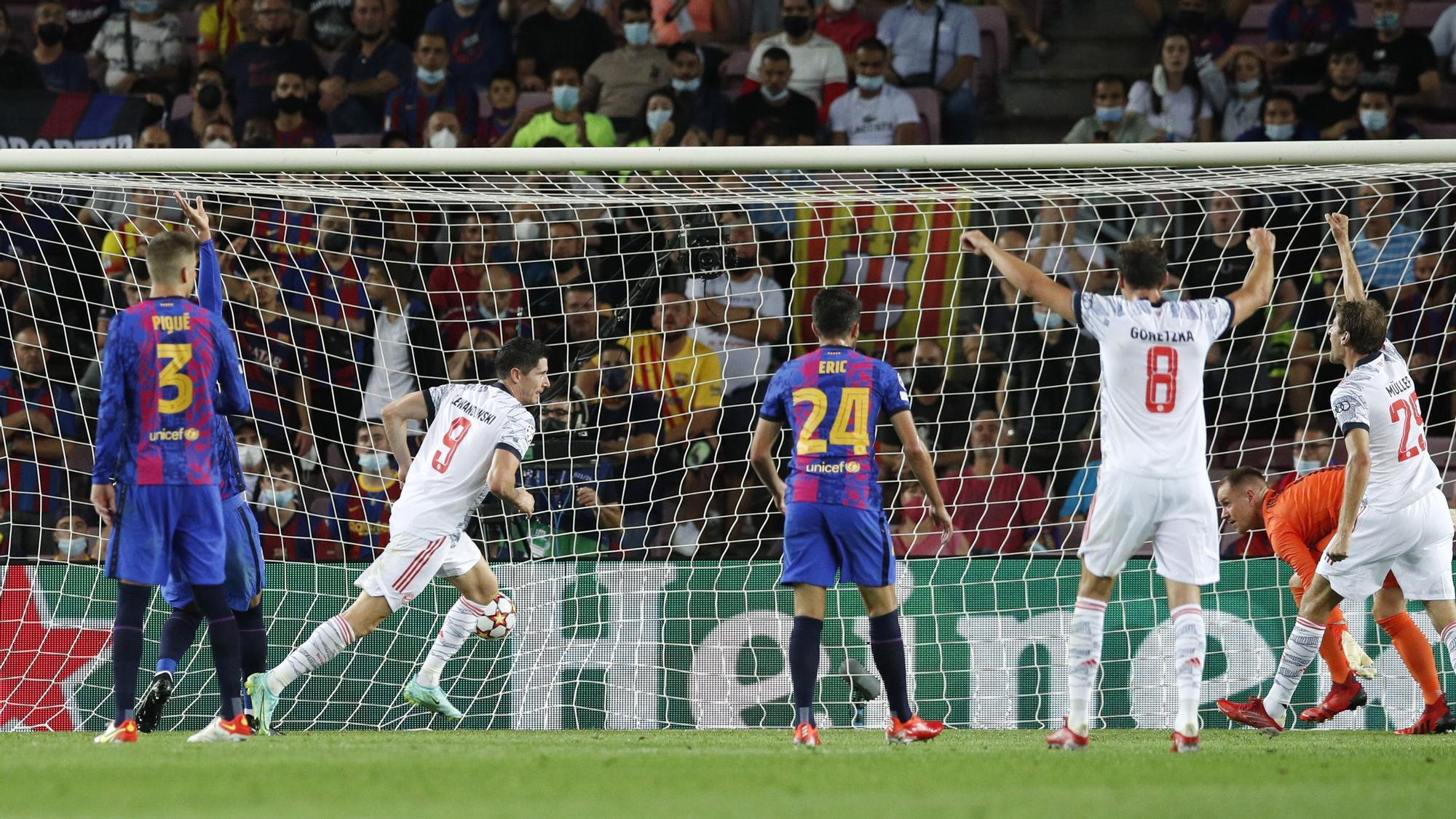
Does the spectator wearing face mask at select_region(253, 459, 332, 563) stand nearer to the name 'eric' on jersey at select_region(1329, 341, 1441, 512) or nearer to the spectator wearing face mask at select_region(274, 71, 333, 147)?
the spectator wearing face mask at select_region(274, 71, 333, 147)

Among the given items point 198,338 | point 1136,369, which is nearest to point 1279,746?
point 1136,369

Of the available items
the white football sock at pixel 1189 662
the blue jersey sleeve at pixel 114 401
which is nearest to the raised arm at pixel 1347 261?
the white football sock at pixel 1189 662

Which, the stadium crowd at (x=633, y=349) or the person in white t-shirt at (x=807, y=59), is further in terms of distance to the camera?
the person in white t-shirt at (x=807, y=59)

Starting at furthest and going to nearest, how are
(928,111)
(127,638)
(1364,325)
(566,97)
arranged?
1. (928,111)
2. (566,97)
3. (1364,325)
4. (127,638)

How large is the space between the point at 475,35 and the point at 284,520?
18.3 feet

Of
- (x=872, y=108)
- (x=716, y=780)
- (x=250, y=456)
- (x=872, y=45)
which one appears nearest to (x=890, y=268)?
(x=872, y=108)

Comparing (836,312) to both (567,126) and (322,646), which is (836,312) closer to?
(322,646)

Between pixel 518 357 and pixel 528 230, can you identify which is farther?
pixel 528 230

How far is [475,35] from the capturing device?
14.4m

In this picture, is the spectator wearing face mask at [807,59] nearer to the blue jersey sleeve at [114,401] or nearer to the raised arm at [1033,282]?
the raised arm at [1033,282]

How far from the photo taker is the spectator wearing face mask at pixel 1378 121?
41.7 feet

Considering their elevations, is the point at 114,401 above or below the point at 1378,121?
below

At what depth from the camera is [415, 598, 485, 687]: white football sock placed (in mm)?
8805

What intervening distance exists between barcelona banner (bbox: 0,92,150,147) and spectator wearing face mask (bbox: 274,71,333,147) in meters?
1.10
